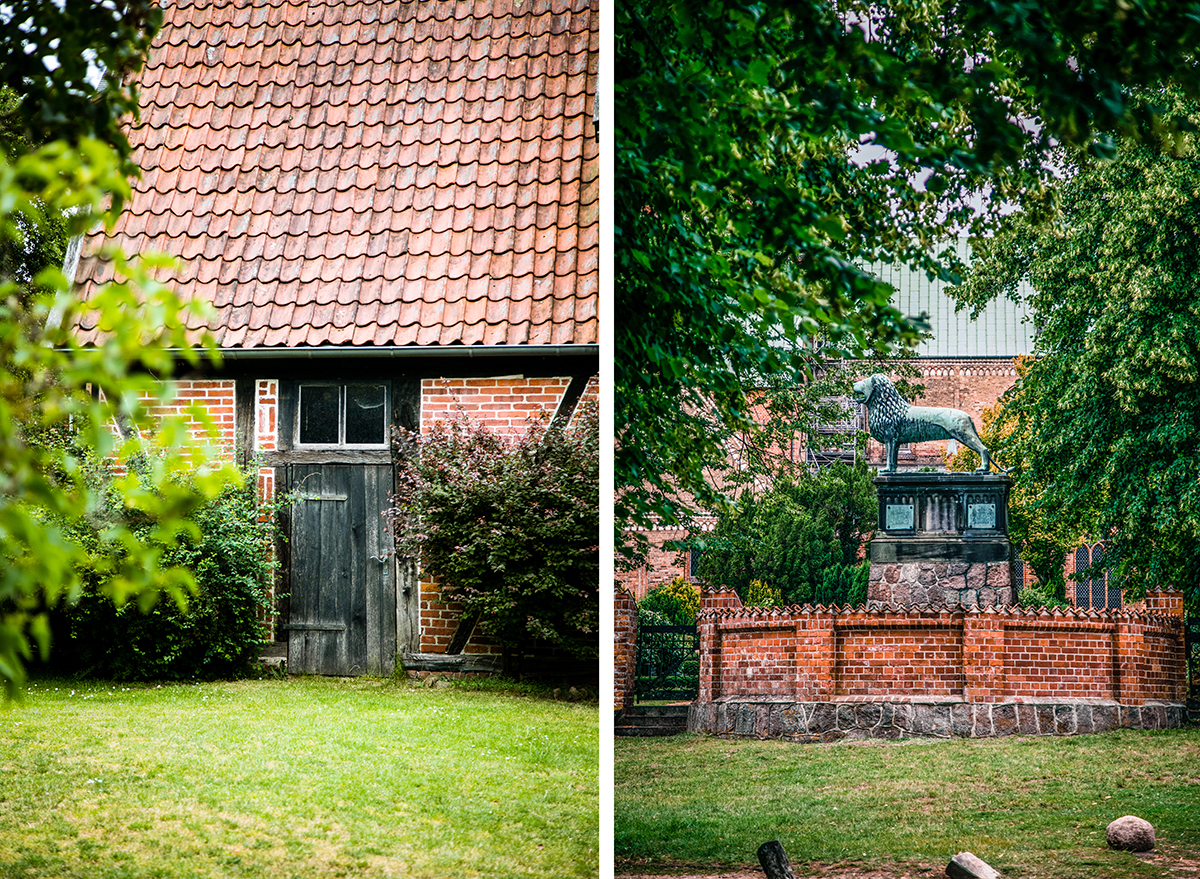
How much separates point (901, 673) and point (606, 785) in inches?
31.0

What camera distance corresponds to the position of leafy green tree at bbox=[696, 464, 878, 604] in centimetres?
226

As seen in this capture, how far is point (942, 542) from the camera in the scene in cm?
214

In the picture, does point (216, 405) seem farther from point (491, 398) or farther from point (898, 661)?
point (898, 661)

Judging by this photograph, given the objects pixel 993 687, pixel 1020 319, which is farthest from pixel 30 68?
pixel 993 687

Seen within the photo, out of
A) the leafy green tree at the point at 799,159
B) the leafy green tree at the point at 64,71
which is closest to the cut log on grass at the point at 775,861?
the leafy green tree at the point at 799,159

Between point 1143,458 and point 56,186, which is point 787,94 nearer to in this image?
point 1143,458

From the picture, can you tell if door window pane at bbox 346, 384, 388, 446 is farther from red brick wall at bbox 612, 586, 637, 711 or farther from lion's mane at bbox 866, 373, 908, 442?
lion's mane at bbox 866, 373, 908, 442

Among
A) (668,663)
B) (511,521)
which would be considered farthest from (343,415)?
(668,663)

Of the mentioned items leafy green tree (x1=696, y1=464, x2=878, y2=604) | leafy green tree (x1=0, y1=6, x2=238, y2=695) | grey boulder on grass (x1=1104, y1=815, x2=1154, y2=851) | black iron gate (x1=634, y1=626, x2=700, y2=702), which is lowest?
grey boulder on grass (x1=1104, y1=815, x2=1154, y2=851)

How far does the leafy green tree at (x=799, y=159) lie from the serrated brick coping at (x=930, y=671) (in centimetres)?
38

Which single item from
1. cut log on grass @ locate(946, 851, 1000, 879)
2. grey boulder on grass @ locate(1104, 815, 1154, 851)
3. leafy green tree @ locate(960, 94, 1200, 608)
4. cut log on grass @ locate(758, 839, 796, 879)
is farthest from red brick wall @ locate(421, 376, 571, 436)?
grey boulder on grass @ locate(1104, 815, 1154, 851)

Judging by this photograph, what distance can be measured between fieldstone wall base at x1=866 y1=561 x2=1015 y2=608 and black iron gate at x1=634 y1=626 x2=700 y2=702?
44 cm

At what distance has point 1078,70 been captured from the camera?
204cm

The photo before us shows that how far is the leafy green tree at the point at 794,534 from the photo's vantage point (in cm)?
226
